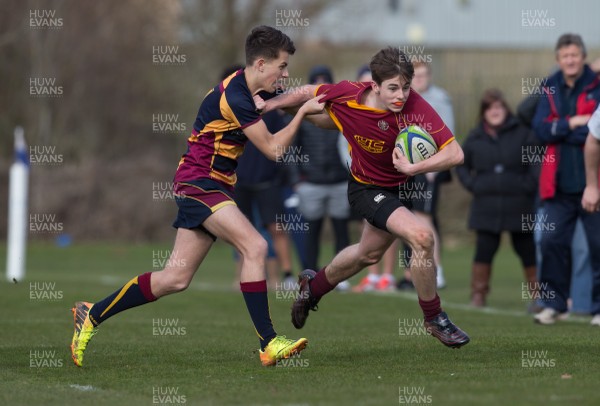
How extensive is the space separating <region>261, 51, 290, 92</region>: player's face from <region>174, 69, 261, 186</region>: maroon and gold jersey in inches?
6.1

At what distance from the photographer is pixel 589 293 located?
41.7 ft

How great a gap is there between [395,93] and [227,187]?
1.41 m

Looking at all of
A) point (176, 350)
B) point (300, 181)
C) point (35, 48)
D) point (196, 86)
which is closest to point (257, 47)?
point (176, 350)

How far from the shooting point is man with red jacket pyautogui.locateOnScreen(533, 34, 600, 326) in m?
11.0

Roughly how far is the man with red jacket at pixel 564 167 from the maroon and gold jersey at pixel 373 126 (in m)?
Answer: 2.51

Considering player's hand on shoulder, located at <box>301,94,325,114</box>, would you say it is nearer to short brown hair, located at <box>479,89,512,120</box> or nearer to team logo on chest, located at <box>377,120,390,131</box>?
team logo on chest, located at <box>377,120,390,131</box>

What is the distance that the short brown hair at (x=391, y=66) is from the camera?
8.70m

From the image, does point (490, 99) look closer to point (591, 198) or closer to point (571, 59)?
point (571, 59)

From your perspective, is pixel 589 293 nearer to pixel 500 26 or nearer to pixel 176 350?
pixel 176 350

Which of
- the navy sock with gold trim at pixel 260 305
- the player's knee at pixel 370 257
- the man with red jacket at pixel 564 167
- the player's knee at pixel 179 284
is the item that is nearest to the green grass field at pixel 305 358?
the navy sock with gold trim at pixel 260 305

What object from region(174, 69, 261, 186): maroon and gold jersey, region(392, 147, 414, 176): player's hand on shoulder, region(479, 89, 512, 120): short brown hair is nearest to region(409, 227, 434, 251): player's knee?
region(392, 147, 414, 176): player's hand on shoulder

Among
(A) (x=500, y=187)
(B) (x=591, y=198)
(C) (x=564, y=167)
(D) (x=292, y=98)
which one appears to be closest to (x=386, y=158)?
(D) (x=292, y=98)

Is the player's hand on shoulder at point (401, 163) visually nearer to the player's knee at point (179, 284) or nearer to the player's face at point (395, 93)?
the player's face at point (395, 93)

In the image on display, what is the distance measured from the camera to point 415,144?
8648mm
